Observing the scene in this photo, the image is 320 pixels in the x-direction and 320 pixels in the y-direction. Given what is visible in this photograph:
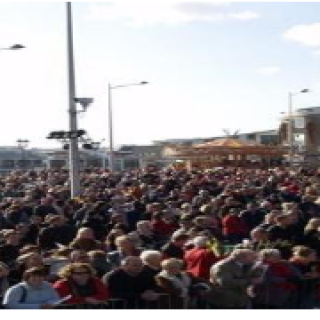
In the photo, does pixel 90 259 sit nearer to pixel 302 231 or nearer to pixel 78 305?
pixel 78 305

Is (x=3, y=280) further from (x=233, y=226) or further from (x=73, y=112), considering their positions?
(x=73, y=112)

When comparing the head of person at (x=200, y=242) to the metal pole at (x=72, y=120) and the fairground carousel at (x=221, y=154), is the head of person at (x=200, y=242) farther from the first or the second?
the fairground carousel at (x=221, y=154)

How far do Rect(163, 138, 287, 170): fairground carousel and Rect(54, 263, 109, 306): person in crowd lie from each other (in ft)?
112

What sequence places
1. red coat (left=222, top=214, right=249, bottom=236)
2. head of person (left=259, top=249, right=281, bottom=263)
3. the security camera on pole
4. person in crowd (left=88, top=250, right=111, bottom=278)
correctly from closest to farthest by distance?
head of person (left=259, top=249, right=281, bottom=263), person in crowd (left=88, top=250, right=111, bottom=278), red coat (left=222, top=214, right=249, bottom=236), the security camera on pole

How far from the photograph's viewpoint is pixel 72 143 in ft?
79.5

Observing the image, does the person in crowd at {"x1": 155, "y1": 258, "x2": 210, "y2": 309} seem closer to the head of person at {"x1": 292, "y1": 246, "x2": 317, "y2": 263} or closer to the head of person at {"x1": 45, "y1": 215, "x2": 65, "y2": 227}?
the head of person at {"x1": 292, "y1": 246, "x2": 317, "y2": 263}

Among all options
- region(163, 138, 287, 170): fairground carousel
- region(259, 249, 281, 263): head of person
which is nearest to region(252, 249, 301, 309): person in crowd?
region(259, 249, 281, 263): head of person

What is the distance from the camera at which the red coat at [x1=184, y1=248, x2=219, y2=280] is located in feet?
37.6

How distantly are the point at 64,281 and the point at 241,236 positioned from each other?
7.69 m

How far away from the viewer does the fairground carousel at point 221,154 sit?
44.1 meters

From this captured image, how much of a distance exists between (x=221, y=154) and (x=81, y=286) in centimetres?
3572

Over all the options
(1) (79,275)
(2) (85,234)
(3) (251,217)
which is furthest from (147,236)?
(1) (79,275)

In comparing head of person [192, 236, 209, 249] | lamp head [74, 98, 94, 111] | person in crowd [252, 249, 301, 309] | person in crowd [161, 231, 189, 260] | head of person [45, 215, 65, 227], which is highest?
lamp head [74, 98, 94, 111]

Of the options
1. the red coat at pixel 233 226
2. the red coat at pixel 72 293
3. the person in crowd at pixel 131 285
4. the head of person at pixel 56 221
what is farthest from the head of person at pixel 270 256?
the red coat at pixel 233 226
